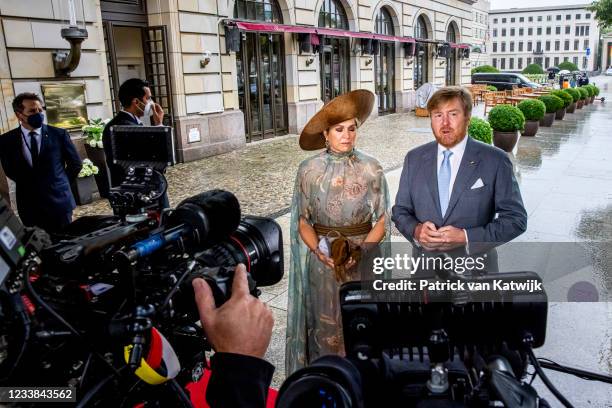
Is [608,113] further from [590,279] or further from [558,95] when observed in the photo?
[590,279]

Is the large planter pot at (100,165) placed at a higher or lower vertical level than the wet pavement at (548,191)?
higher

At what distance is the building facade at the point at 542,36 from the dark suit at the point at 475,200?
130649mm

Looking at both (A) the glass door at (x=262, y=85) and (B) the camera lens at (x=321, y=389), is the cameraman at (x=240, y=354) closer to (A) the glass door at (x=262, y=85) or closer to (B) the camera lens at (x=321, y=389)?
(B) the camera lens at (x=321, y=389)

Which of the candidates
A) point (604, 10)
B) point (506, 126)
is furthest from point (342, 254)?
point (604, 10)

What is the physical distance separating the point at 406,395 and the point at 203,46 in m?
11.5

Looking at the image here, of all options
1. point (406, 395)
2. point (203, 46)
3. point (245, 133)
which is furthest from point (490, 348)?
point (245, 133)

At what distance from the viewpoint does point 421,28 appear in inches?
971

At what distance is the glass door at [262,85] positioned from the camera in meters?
13.9

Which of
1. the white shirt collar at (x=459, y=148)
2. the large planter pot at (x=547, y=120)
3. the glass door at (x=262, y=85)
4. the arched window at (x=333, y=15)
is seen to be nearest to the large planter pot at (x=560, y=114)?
the large planter pot at (x=547, y=120)

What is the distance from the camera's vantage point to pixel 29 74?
809cm

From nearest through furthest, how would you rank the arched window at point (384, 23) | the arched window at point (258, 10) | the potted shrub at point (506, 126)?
the potted shrub at point (506, 126)
the arched window at point (258, 10)
the arched window at point (384, 23)

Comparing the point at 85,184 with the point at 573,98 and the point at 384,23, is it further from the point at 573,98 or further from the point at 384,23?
the point at 573,98

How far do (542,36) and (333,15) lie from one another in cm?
11977

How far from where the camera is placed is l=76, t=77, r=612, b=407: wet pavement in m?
3.56
